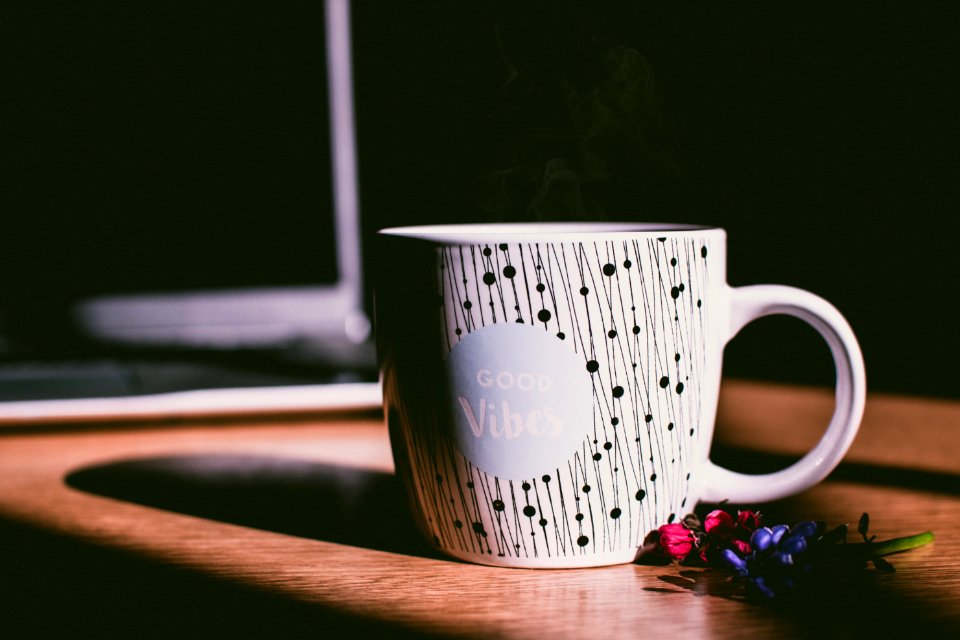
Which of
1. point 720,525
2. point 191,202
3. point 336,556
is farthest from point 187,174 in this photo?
point 720,525

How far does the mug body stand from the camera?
41cm

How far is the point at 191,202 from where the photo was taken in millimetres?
978

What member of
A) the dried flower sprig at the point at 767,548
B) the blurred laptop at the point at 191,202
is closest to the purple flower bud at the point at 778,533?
the dried flower sprig at the point at 767,548

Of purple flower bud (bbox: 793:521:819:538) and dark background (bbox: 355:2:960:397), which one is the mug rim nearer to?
purple flower bud (bbox: 793:521:819:538)

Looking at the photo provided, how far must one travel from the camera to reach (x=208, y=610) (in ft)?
1.32

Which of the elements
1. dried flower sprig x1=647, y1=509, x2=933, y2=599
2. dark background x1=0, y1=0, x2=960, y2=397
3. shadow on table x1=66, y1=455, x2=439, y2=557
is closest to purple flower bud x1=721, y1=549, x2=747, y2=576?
dried flower sprig x1=647, y1=509, x2=933, y2=599

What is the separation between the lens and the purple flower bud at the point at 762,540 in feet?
1.37

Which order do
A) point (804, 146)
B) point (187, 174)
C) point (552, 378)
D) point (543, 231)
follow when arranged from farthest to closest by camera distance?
point (804, 146), point (187, 174), point (543, 231), point (552, 378)

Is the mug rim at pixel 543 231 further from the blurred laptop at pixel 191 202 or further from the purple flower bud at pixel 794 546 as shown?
the blurred laptop at pixel 191 202

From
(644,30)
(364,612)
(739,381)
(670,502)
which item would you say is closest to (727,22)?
(644,30)

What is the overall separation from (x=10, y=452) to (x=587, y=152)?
494mm

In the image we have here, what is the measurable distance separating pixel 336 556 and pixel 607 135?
0.30 m

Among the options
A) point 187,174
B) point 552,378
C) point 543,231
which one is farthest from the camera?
point 187,174

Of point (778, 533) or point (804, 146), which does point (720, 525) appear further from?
point (804, 146)
